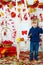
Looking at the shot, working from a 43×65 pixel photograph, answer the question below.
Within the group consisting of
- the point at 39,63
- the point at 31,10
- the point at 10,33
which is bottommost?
the point at 39,63

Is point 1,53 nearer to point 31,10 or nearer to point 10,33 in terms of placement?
point 10,33

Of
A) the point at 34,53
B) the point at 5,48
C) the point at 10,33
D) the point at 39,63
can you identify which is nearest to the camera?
the point at 39,63

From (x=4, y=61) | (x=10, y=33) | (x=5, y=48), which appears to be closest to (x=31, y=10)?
(x=10, y=33)

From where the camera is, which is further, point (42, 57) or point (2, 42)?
point (2, 42)

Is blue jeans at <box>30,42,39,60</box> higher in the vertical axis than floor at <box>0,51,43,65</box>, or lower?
higher

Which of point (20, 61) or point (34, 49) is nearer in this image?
point (20, 61)

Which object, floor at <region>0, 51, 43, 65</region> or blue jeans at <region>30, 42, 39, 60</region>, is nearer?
floor at <region>0, 51, 43, 65</region>

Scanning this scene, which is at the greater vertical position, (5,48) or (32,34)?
(32,34)

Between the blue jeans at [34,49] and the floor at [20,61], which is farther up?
the blue jeans at [34,49]

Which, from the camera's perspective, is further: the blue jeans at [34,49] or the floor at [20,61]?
the blue jeans at [34,49]

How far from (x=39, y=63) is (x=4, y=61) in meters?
0.43

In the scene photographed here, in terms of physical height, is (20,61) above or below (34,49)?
below

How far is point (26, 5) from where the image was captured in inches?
118

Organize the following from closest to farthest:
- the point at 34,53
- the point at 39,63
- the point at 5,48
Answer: the point at 39,63
the point at 34,53
the point at 5,48
